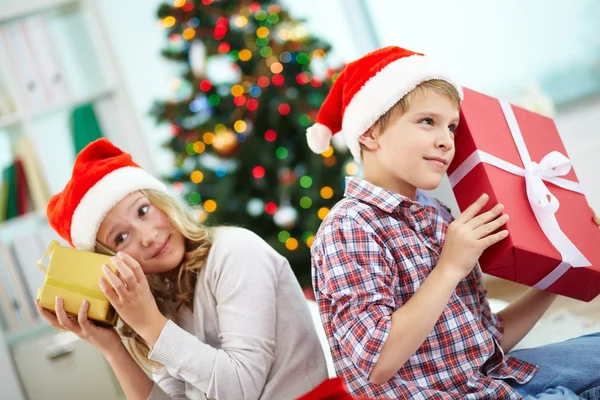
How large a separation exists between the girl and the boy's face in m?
0.38

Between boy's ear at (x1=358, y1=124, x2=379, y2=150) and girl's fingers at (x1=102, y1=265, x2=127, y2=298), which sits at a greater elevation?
boy's ear at (x1=358, y1=124, x2=379, y2=150)

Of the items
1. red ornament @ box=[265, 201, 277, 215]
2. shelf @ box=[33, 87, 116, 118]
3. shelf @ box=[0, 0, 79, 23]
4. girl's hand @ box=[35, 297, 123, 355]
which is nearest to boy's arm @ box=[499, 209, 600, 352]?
girl's hand @ box=[35, 297, 123, 355]

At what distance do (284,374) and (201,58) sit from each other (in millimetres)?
2227

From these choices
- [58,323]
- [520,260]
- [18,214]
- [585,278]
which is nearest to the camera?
[520,260]

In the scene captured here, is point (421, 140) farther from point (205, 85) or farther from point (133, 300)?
point (205, 85)

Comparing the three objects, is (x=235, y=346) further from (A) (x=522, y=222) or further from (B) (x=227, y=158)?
(B) (x=227, y=158)

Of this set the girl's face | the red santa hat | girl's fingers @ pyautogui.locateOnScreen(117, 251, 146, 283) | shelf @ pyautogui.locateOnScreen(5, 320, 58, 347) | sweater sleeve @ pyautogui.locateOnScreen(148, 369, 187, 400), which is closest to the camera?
the red santa hat

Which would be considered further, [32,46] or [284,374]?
[32,46]

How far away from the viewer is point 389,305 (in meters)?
1.15

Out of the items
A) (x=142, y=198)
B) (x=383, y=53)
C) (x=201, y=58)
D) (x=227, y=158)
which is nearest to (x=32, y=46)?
(x=201, y=58)

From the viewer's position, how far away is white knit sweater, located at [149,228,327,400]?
1270 millimetres

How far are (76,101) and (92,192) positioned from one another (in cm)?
193

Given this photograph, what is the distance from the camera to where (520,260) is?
1.22 metres

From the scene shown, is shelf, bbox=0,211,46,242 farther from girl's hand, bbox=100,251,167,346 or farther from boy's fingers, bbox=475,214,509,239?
boy's fingers, bbox=475,214,509,239
